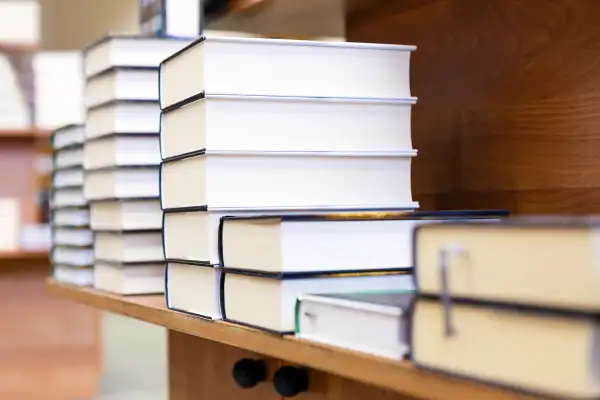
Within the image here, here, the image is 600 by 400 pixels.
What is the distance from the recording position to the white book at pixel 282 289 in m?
0.68

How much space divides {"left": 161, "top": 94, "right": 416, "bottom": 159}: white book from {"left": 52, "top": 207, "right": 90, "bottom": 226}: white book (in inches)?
19.5

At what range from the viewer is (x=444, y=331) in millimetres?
501

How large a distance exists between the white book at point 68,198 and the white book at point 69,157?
4 centimetres

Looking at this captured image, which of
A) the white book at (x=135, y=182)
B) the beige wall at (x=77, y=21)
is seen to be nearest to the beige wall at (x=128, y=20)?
the beige wall at (x=77, y=21)

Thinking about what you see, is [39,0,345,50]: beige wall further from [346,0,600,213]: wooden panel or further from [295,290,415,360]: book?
[295,290,415,360]: book

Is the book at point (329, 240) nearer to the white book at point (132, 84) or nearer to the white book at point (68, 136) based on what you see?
the white book at point (132, 84)

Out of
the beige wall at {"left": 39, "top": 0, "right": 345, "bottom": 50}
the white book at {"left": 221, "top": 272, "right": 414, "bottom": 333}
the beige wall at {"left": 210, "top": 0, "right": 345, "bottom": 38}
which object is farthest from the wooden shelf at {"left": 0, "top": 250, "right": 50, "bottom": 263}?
the white book at {"left": 221, "top": 272, "right": 414, "bottom": 333}

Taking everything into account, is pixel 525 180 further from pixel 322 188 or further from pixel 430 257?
pixel 430 257

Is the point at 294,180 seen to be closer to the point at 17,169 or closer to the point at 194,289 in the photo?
the point at 194,289

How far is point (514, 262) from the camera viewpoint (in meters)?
0.47

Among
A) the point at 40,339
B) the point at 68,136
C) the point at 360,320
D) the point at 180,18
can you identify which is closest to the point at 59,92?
the point at 40,339

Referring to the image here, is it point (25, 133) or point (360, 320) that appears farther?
point (25, 133)

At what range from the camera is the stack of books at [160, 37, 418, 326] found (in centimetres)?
81

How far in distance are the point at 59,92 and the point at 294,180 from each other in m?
1.83
